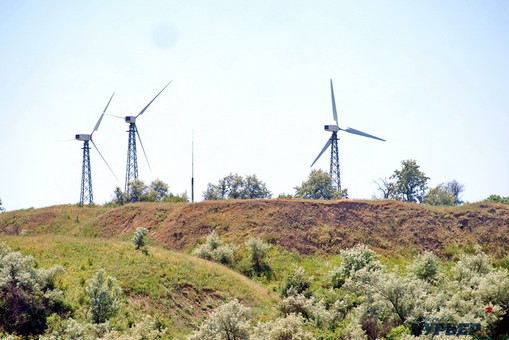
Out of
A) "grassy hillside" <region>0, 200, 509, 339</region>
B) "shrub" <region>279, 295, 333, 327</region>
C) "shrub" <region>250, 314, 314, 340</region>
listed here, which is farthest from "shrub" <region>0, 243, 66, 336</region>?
"shrub" <region>279, 295, 333, 327</region>

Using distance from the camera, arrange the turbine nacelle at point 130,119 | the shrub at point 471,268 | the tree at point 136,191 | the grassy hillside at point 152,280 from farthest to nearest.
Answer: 1. the tree at point 136,191
2. the turbine nacelle at point 130,119
3. the shrub at point 471,268
4. the grassy hillside at point 152,280

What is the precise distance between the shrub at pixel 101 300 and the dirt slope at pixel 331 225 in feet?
84.1

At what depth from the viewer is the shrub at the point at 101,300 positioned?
33344 millimetres

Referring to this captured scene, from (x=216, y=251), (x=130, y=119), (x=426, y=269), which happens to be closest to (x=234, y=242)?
(x=216, y=251)

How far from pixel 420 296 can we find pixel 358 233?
Result: 2517 cm

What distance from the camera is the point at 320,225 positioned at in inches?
2486

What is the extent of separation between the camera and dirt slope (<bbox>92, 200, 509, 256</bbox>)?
59.8 metres

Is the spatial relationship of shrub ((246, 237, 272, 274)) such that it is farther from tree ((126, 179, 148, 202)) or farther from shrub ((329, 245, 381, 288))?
tree ((126, 179, 148, 202))

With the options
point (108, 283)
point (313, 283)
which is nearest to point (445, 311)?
point (313, 283)

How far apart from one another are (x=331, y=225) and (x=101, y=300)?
3524 cm

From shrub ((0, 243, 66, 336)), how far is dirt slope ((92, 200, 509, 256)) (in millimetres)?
25648

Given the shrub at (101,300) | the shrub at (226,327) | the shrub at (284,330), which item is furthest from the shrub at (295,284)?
the shrub at (101,300)

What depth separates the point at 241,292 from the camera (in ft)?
143

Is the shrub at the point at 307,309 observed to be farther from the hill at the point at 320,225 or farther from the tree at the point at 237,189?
the tree at the point at 237,189
